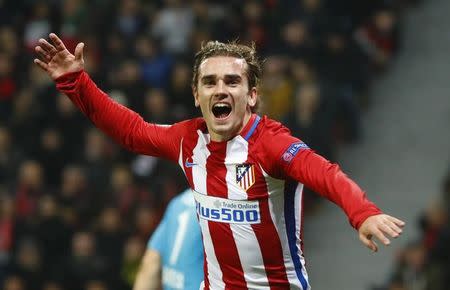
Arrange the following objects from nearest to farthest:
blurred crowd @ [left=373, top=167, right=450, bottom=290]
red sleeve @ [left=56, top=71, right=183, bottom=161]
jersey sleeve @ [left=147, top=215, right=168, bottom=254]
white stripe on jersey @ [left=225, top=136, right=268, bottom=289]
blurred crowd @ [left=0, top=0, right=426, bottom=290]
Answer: white stripe on jersey @ [left=225, top=136, right=268, bottom=289], red sleeve @ [left=56, top=71, right=183, bottom=161], jersey sleeve @ [left=147, top=215, right=168, bottom=254], blurred crowd @ [left=373, top=167, right=450, bottom=290], blurred crowd @ [left=0, top=0, right=426, bottom=290]

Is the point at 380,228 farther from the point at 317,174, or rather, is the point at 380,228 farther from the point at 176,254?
the point at 176,254

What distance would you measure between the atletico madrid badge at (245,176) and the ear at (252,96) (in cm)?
34

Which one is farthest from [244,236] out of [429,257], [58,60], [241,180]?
[429,257]

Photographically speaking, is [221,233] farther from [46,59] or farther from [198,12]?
[198,12]

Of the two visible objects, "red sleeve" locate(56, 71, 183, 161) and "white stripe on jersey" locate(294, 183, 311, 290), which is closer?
"white stripe on jersey" locate(294, 183, 311, 290)

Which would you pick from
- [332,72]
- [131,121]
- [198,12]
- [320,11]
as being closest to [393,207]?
[332,72]

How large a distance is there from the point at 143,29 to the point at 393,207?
12.4 feet

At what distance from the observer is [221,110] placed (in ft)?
15.6

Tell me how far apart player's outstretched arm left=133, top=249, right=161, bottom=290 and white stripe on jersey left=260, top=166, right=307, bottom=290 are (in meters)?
1.41

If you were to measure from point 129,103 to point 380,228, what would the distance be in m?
7.38

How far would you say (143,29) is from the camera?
40.1ft

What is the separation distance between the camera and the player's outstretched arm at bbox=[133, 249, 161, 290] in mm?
5980

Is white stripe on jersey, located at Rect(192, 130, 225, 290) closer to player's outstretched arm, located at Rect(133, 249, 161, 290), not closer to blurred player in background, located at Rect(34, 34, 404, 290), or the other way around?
blurred player in background, located at Rect(34, 34, 404, 290)

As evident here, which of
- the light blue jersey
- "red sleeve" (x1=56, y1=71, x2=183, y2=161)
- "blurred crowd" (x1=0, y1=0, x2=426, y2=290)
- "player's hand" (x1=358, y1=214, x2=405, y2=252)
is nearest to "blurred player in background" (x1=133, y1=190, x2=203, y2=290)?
the light blue jersey
